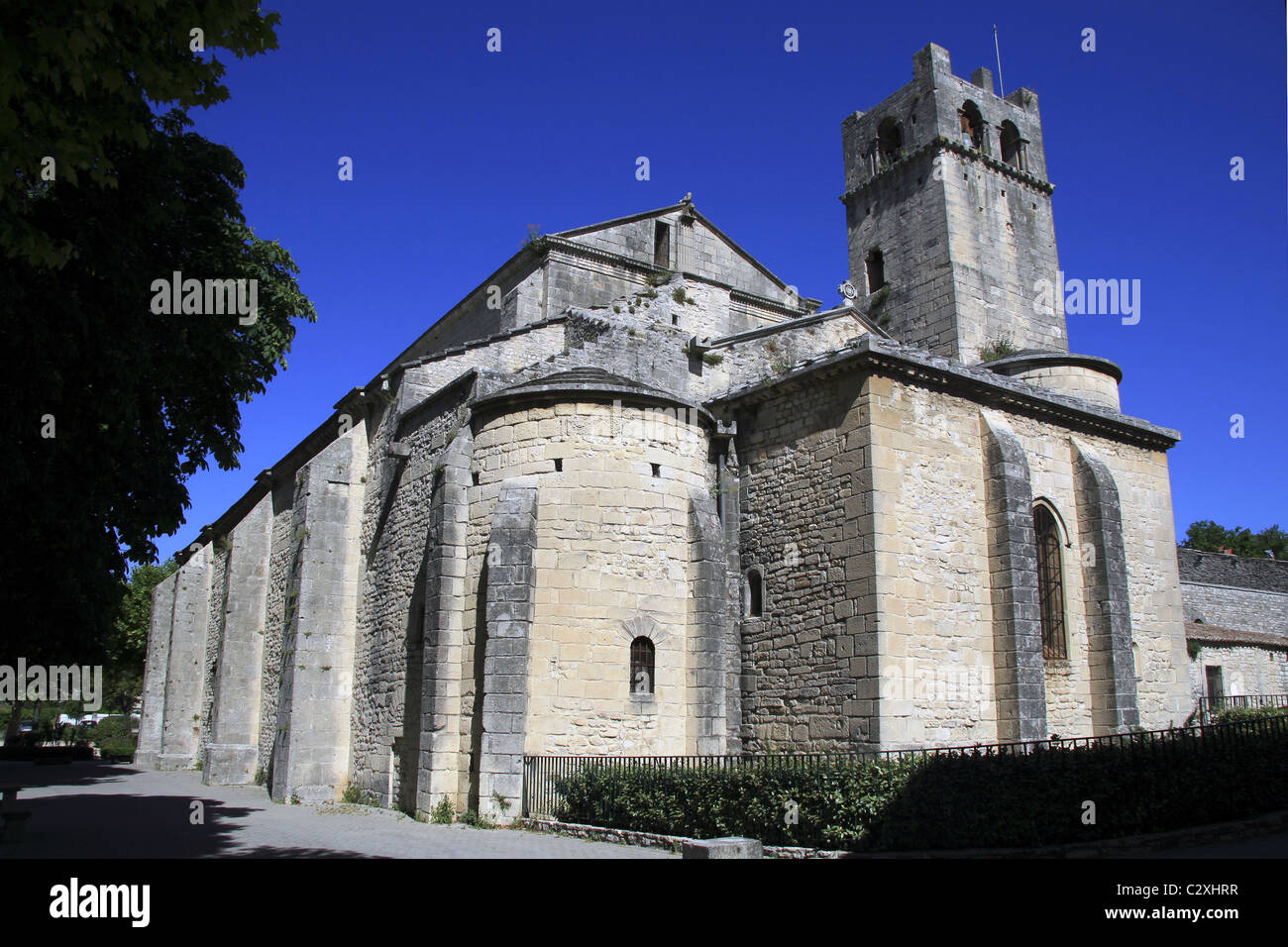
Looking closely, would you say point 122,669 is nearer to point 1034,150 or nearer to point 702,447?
point 702,447

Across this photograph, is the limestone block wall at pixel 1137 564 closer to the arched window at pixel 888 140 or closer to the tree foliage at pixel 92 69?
the arched window at pixel 888 140

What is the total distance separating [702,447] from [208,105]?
1015cm

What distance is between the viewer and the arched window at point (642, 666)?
1425cm

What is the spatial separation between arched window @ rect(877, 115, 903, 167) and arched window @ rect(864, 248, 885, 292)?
2.49m

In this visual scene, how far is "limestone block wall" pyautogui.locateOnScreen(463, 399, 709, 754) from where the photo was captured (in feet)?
45.1

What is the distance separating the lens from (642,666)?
565 inches

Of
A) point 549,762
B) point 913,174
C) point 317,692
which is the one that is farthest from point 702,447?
point 913,174

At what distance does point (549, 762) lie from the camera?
42.2 ft

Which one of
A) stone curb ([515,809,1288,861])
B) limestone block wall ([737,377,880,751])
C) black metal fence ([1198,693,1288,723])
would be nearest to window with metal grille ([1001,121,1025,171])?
limestone block wall ([737,377,880,751])

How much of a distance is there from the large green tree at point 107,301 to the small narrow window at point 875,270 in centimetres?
1634

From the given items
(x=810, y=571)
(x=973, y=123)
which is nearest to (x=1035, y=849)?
(x=810, y=571)

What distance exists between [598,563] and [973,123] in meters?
18.6

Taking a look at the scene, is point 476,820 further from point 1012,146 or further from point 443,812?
point 1012,146

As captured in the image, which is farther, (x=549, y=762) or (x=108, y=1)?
(x=549, y=762)
